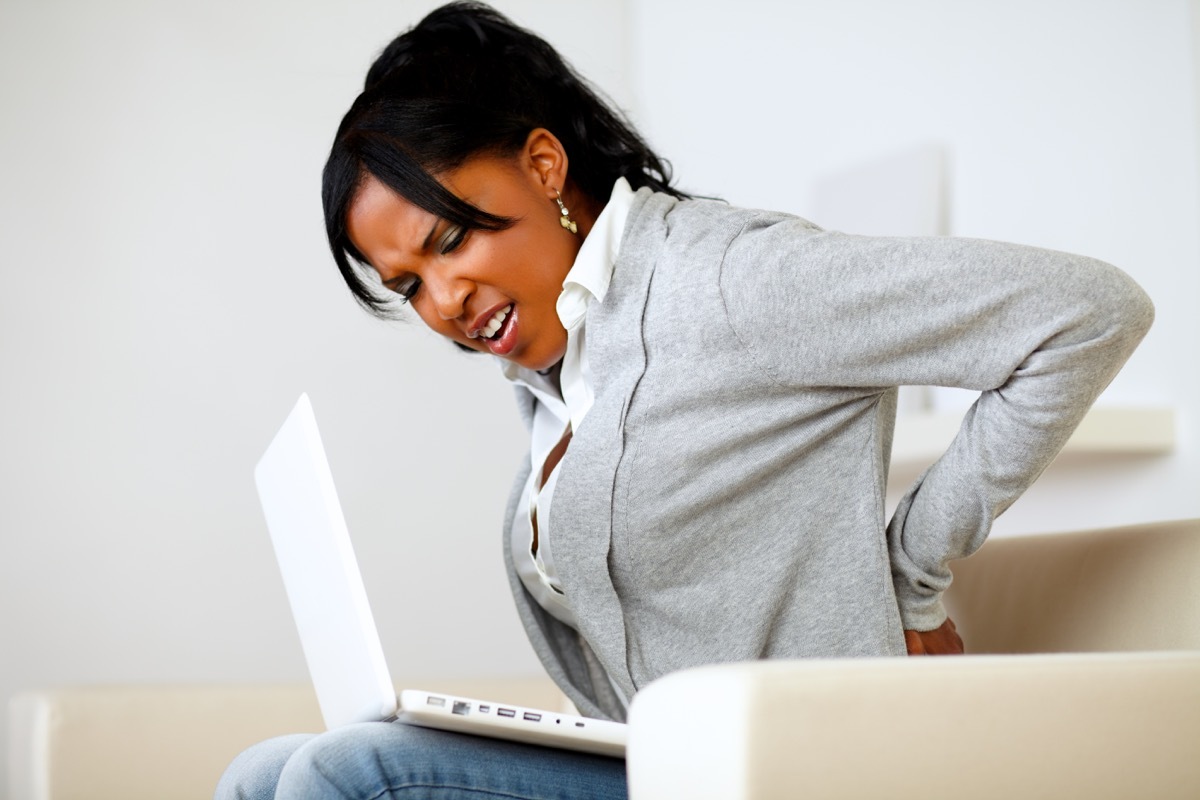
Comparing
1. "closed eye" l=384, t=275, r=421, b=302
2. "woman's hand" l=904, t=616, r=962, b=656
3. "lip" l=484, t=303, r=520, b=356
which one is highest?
"closed eye" l=384, t=275, r=421, b=302

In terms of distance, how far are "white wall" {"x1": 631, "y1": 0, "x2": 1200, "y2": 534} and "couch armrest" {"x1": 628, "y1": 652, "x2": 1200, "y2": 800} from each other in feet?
4.71

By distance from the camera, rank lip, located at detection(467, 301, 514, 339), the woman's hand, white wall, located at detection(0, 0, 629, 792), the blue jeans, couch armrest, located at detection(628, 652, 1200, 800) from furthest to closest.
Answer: white wall, located at detection(0, 0, 629, 792)
lip, located at detection(467, 301, 514, 339)
the woman's hand
the blue jeans
couch armrest, located at detection(628, 652, 1200, 800)

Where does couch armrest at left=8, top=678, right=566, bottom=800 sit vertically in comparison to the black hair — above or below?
below

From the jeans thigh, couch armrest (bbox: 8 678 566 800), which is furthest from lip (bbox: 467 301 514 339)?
couch armrest (bbox: 8 678 566 800)

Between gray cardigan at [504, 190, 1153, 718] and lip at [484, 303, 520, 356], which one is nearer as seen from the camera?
gray cardigan at [504, 190, 1153, 718]

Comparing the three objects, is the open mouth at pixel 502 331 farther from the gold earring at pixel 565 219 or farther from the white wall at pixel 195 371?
the white wall at pixel 195 371

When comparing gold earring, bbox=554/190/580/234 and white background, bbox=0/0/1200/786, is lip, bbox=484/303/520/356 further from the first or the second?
white background, bbox=0/0/1200/786

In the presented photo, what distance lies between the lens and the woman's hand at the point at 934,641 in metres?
1.11

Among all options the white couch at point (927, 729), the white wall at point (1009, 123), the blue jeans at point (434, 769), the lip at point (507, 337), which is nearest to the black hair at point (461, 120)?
the lip at point (507, 337)

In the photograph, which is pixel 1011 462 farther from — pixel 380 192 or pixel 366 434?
pixel 366 434

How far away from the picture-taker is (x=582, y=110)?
1327 millimetres

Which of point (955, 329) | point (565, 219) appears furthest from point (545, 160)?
point (955, 329)

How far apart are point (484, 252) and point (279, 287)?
1.45 metres

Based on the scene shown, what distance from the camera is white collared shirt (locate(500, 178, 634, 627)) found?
3.78 ft
